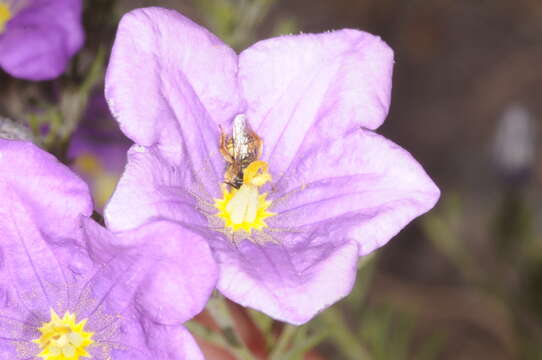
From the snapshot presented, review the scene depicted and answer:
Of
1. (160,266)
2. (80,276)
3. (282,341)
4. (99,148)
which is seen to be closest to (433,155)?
(99,148)

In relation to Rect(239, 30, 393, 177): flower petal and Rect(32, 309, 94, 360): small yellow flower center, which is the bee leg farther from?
Rect(32, 309, 94, 360): small yellow flower center

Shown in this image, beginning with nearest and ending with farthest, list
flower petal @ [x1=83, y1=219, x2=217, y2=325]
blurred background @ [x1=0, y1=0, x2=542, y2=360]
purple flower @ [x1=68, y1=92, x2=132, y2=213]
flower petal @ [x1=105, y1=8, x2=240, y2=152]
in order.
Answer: flower petal @ [x1=83, y1=219, x2=217, y2=325]
flower petal @ [x1=105, y1=8, x2=240, y2=152]
blurred background @ [x1=0, y1=0, x2=542, y2=360]
purple flower @ [x1=68, y1=92, x2=132, y2=213]

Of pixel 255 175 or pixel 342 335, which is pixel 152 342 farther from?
pixel 342 335

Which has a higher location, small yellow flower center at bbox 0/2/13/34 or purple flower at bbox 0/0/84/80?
purple flower at bbox 0/0/84/80

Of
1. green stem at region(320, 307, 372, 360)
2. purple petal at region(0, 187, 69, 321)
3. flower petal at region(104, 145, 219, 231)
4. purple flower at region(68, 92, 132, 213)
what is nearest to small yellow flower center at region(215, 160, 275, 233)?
flower petal at region(104, 145, 219, 231)

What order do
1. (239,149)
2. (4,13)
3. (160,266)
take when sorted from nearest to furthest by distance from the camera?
1. (160,266)
2. (239,149)
3. (4,13)

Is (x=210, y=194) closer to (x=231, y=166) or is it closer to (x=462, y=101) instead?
(x=231, y=166)

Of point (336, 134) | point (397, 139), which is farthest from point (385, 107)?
point (397, 139)

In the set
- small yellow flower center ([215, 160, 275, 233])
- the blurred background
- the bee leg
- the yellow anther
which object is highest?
the bee leg
